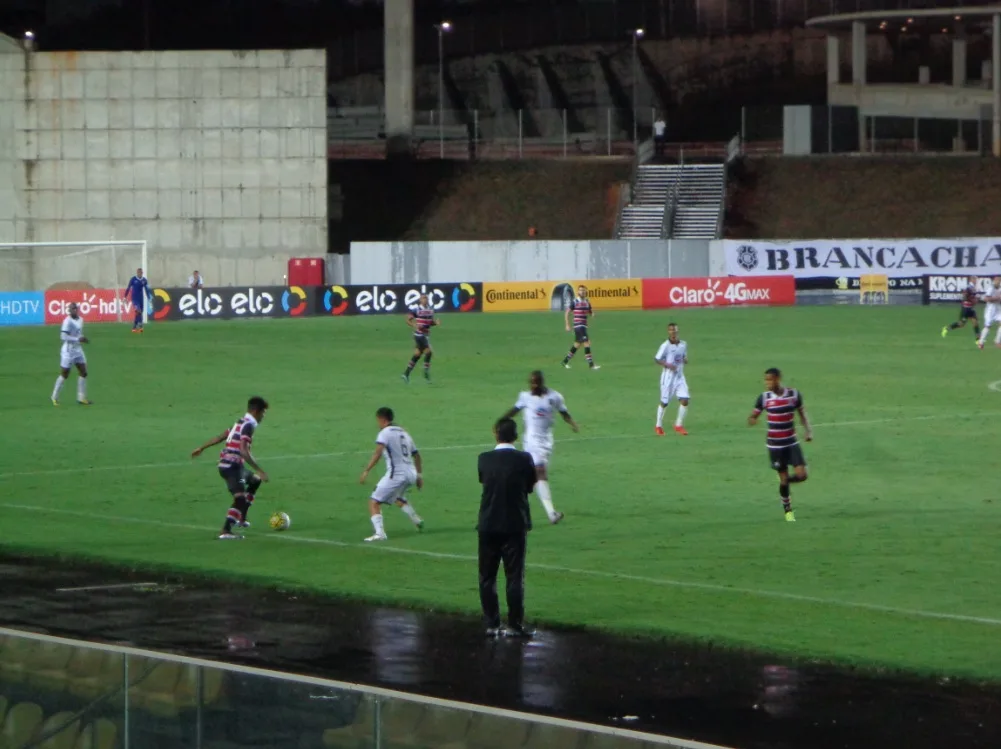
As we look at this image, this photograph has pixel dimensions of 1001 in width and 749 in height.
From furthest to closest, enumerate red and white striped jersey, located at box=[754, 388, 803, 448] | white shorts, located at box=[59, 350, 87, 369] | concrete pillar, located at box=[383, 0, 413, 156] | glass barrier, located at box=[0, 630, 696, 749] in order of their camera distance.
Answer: concrete pillar, located at box=[383, 0, 413, 156], white shorts, located at box=[59, 350, 87, 369], red and white striped jersey, located at box=[754, 388, 803, 448], glass barrier, located at box=[0, 630, 696, 749]

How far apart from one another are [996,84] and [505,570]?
69.3m

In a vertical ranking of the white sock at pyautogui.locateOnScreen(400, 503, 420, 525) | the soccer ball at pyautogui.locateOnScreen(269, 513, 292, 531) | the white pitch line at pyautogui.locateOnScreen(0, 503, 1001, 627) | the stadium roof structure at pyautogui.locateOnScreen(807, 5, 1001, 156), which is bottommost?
the white pitch line at pyautogui.locateOnScreen(0, 503, 1001, 627)

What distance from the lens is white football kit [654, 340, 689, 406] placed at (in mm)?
30328

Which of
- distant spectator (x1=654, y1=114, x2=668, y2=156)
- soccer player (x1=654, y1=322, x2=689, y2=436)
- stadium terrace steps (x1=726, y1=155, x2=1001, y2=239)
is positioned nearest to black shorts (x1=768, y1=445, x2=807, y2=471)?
soccer player (x1=654, y1=322, x2=689, y2=436)

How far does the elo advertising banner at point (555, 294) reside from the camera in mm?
69625

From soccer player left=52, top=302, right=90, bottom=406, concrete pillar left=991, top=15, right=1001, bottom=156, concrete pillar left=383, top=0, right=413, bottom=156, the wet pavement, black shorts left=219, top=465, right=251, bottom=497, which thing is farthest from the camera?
concrete pillar left=383, top=0, right=413, bottom=156

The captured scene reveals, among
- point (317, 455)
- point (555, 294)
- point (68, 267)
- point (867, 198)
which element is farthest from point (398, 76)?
point (317, 455)

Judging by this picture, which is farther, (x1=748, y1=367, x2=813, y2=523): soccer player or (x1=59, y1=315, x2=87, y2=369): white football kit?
(x1=59, y1=315, x2=87, y2=369): white football kit

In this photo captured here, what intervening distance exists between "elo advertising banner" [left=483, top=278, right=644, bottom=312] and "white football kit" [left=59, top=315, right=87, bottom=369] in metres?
34.9

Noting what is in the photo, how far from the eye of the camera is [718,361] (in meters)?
45.1

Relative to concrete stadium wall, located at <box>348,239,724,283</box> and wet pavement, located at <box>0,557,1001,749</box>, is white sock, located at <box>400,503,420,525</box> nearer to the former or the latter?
wet pavement, located at <box>0,557,1001,749</box>

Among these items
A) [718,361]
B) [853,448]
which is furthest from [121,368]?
[853,448]

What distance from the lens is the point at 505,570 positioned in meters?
15.3

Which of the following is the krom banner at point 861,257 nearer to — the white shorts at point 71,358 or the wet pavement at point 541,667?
the white shorts at point 71,358
